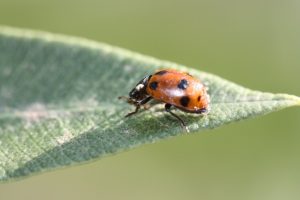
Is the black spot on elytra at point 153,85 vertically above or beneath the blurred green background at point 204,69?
above

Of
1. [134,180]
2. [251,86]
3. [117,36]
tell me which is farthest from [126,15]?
[134,180]

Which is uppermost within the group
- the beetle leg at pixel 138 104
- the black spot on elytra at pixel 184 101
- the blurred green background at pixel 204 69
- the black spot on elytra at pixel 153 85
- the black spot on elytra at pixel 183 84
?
the black spot on elytra at pixel 183 84

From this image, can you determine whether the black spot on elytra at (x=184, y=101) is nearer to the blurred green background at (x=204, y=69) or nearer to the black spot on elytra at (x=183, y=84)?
the black spot on elytra at (x=183, y=84)

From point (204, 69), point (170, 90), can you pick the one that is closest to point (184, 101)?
point (170, 90)

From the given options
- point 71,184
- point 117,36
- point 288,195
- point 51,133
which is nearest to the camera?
point 51,133

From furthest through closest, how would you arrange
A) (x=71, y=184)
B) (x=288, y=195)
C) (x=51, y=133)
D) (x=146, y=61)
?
(x=71, y=184)
(x=288, y=195)
(x=146, y=61)
(x=51, y=133)

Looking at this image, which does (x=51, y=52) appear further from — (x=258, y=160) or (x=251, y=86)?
(x=251, y=86)

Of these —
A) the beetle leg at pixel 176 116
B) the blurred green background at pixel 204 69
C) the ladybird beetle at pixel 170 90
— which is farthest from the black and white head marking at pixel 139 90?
the blurred green background at pixel 204 69

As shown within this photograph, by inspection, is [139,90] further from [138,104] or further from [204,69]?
A: [204,69]
